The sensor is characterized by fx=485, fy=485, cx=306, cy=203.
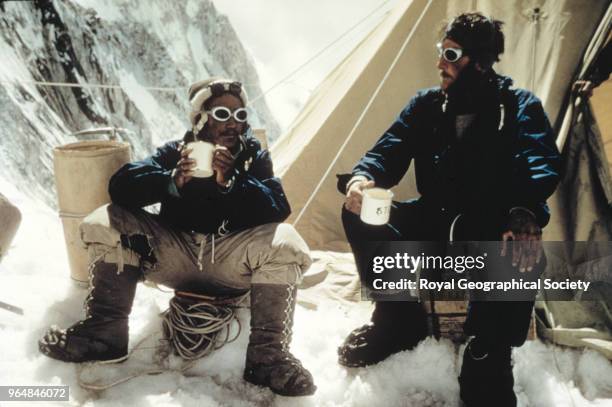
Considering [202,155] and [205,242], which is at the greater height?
[202,155]

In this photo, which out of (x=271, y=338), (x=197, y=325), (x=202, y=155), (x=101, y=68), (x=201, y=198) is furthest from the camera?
(x=101, y=68)

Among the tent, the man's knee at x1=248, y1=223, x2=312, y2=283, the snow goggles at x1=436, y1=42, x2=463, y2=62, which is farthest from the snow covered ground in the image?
the snow goggles at x1=436, y1=42, x2=463, y2=62

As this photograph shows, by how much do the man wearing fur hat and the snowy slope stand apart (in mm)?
2498

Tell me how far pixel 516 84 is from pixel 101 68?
17.3 meters

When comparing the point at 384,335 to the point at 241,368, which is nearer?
the point at 241,368

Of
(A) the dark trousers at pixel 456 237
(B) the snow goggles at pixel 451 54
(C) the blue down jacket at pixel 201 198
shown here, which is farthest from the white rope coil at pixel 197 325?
(B) the snow goggles at pixel 451 54

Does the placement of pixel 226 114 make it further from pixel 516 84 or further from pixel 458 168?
pixel 516 84

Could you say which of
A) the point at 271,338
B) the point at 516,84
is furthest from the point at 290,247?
the point at 516,84

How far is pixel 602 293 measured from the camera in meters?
2.50

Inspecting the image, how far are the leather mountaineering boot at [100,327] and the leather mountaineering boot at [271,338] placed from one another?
513 mm

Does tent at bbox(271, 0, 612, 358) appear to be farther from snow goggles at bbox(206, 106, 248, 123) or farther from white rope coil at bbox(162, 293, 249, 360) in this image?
white rope coil at bbox(162, 293, 249, 360)

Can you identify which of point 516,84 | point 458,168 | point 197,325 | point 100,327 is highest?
point 516,84

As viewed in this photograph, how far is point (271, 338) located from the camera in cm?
187

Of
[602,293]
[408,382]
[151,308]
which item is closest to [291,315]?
[408,382]
